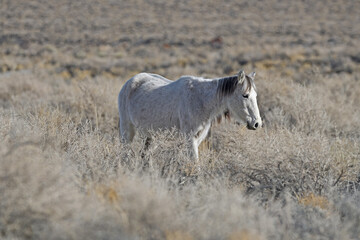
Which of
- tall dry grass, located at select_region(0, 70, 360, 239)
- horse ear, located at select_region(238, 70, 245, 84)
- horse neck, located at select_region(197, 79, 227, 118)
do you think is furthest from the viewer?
horse neck, located at select_region(197, 79, 227, 118)

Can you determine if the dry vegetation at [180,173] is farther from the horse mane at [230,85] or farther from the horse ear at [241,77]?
the horse ear at [241,77]

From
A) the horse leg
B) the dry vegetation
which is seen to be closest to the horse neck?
the dry vegetation

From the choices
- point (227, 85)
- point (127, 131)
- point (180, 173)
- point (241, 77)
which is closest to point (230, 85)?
point (227, 85)

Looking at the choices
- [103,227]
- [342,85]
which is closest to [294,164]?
[103,227]

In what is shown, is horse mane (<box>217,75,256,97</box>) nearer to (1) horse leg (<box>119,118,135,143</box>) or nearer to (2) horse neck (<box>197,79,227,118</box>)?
(2) horse neck (<box>197,79,227,118</box>)

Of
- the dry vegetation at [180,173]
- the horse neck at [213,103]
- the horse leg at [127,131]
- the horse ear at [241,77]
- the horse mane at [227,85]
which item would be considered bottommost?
the horse leg at [127,131]

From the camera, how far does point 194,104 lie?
6.30 m

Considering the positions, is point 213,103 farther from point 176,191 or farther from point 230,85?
point 176,191

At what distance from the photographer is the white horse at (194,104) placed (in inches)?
235

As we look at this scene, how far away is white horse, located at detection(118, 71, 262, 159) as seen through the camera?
5.96 m

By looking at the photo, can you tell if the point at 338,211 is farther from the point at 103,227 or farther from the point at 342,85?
the point at 342,85

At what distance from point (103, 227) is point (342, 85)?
490 inches

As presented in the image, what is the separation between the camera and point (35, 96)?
1322cm

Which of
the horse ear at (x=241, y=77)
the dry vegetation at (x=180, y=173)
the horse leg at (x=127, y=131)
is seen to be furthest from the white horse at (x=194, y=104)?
the dry vegetation at (x=180, y=173)
